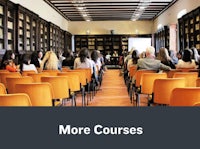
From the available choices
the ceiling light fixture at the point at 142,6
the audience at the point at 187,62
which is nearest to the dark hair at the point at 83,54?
the audience at the point at 187,62

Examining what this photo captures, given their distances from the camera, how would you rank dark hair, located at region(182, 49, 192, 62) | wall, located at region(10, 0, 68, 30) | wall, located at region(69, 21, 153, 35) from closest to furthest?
dark hair, located at region(182, 49, 192, 62) < wall, located at region(10, 0, 68, 30) < wall, located at region(69, 21, 153, 35)

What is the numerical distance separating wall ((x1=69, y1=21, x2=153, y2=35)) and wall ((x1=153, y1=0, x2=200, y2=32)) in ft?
9.91

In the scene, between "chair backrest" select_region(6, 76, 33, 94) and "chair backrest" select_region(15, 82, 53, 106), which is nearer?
"chair backrest" select_region(15, 82, 53, 106)

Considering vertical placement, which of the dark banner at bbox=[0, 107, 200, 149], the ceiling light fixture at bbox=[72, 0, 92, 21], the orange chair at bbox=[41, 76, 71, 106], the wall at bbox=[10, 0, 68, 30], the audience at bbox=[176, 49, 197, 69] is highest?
the ceiling light fixture at bbox=[72, 0, 92, 21]

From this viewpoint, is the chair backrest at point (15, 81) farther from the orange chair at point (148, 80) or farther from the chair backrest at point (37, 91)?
the orange chair at point (148, 80)

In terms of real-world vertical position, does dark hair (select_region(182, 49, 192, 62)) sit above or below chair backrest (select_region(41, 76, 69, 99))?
above

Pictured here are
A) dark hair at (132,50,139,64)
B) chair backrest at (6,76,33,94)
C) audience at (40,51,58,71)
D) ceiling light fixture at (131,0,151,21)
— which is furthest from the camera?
ceiling light fixture at (131,0,151,21)

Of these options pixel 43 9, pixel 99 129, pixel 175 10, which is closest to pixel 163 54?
pixel 99 129

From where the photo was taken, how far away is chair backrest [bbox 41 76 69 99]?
15.5 ft

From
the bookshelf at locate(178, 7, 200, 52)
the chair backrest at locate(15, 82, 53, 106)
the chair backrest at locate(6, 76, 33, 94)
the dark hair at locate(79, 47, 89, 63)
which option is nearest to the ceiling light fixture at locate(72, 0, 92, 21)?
the bookshelf at locate(178, 7, 200, 52)

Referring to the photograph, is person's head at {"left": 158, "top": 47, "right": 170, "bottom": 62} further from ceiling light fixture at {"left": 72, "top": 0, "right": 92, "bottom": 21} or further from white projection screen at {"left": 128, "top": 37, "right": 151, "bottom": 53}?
white projection screen at {"left": 128, "top": 37, "right": 151, "bottom": 53}

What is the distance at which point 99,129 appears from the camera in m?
0.76

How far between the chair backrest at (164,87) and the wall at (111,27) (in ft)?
66.7

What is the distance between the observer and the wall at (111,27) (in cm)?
2428
